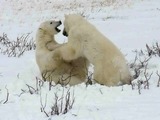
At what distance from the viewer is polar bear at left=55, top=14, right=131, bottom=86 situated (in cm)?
587

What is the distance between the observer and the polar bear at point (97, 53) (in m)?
5.87

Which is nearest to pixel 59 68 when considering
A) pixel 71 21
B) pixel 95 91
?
pixel 71 21

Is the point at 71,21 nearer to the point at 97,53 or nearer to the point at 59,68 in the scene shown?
the point at 59,68

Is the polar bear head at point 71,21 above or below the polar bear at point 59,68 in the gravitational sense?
above

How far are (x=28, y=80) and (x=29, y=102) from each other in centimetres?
156

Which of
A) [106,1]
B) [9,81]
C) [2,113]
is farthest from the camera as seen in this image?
[106,1]

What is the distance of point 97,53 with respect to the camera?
6.08m

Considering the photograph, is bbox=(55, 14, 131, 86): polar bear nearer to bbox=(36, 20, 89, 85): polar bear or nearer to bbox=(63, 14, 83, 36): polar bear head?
bbox=(63, 14, 83, 36): polar bear head

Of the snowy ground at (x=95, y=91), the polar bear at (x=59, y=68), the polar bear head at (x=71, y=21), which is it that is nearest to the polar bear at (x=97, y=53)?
the polar bear head at (x=71, y=21)

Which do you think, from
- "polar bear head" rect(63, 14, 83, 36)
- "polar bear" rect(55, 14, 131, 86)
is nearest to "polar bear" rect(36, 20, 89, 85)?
"polar bear" rect(55, 14, 131, 86)

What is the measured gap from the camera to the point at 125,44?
9.63 meters

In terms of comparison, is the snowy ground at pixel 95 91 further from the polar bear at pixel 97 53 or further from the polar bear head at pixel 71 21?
the polar bear head at pixel 71 21

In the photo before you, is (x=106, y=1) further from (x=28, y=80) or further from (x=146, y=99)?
(x=146, y=99)

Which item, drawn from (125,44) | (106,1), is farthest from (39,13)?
(125,44)
